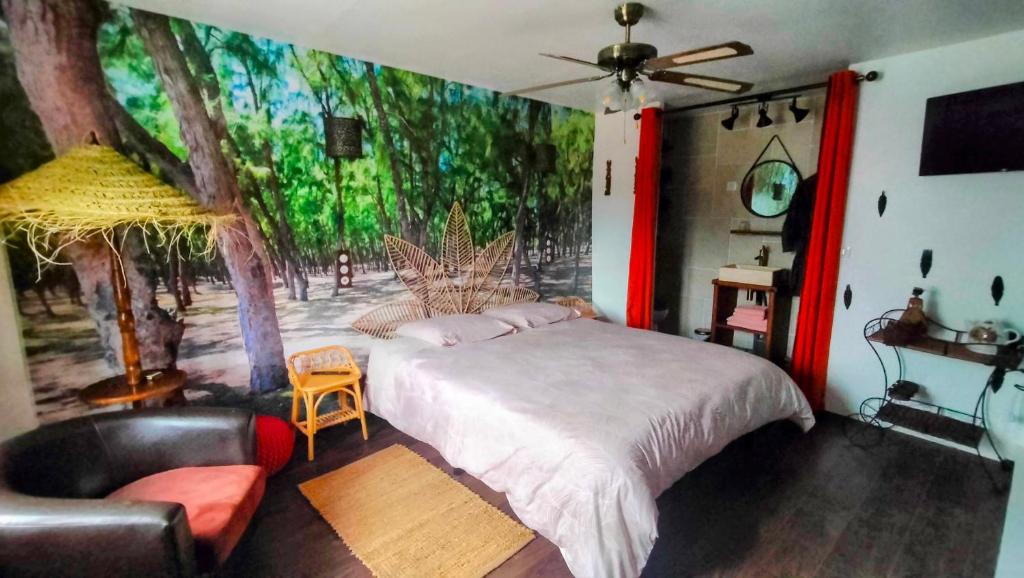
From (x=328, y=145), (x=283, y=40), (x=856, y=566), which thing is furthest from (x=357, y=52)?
(x=856, y=566)

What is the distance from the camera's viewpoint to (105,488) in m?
1.69

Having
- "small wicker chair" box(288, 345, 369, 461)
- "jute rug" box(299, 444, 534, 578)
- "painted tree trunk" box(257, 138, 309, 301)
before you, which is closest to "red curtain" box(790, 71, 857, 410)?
"jute rug" box(299, 444, 534, 578)

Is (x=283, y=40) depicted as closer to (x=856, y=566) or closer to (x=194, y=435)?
(x=194, y=435)

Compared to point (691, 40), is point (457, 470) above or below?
below

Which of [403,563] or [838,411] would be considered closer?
[403,563]

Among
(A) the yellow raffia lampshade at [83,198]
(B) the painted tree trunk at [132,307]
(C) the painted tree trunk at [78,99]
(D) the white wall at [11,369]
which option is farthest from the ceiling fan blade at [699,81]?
(D) the white wall at [11,369]

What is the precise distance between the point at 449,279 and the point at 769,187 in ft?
8.88

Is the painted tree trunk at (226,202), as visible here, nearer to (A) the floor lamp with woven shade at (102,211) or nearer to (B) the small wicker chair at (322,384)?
(B) the small wicker chair at (322,384)

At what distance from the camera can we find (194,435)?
5.83 ft

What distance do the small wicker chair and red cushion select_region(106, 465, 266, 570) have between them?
2.58ft

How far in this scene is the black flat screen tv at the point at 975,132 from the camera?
2.29m

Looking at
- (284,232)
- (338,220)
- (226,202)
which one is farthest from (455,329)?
(226,202)

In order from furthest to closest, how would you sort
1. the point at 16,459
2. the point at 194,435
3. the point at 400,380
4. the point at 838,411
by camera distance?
the point at 838,411
the point at 400,380
the point at 194,435
the point at 16,459

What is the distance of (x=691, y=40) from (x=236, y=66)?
7.97 ft
